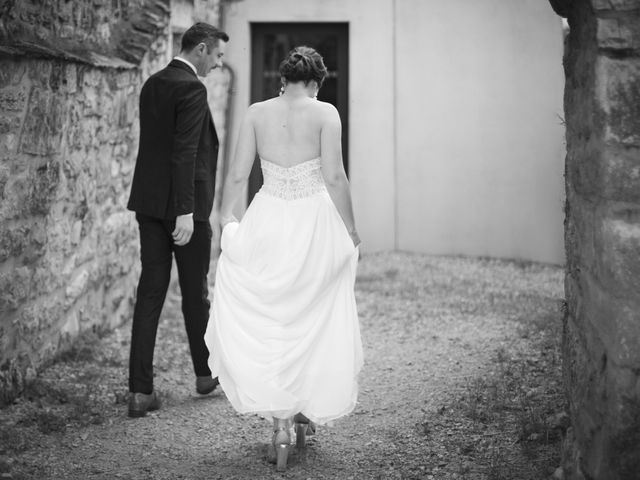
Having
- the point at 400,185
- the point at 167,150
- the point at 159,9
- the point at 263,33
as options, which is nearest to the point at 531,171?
the point at 400,185

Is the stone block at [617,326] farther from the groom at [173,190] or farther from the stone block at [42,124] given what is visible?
the stone block at [42,124]

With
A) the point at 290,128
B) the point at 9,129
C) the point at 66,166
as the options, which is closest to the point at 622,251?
the point at 290,128

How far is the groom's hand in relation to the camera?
487 centimetres

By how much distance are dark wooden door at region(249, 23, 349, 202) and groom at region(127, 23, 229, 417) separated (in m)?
6.15

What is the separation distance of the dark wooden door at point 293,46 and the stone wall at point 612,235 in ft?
26.3

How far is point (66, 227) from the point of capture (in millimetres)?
6031

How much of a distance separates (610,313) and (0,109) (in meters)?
3.31

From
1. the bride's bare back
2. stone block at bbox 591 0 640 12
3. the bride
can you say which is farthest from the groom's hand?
stone block at bbox 591 0 640 12

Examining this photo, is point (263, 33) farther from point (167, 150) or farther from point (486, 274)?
point (167, 150)

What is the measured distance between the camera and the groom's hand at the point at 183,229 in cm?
487

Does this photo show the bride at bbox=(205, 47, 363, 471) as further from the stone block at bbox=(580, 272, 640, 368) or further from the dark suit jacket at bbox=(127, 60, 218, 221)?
the stone block at bbox=(580, 272, 640, 368)

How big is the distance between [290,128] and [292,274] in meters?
0.66

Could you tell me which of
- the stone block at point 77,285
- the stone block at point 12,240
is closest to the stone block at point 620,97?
the stone block at point 12,240

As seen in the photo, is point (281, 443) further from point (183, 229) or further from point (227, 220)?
point (183, 229)
